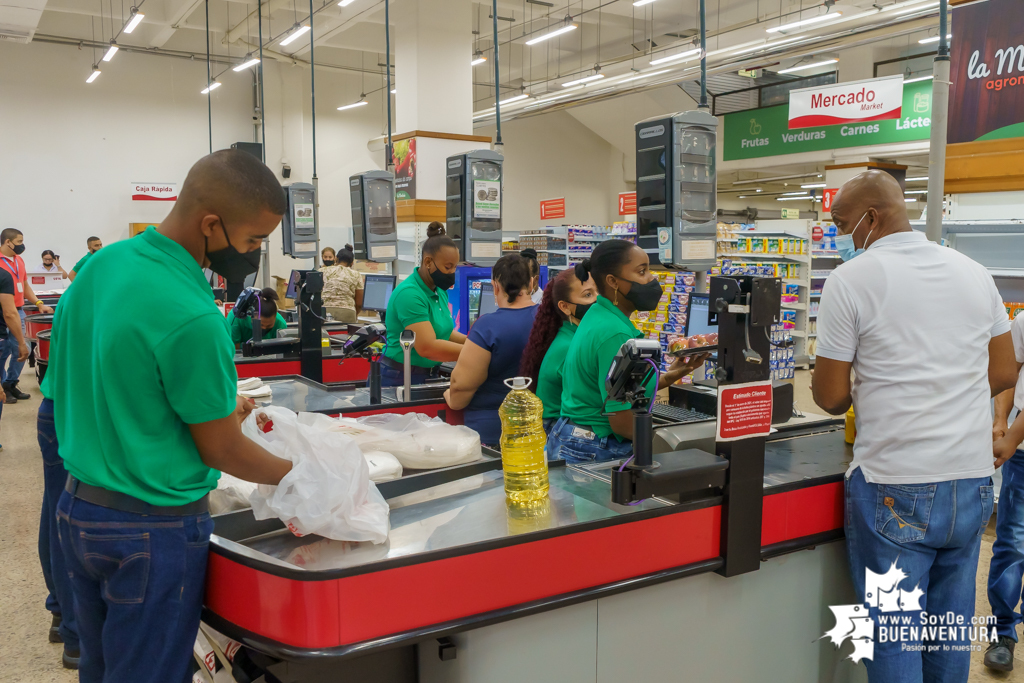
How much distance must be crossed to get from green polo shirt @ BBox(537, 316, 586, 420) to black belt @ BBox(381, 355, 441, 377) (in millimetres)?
1210

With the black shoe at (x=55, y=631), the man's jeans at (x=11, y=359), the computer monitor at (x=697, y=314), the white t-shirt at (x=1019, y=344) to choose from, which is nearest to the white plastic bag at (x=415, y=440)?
the black shoe at (x=55, y=631)

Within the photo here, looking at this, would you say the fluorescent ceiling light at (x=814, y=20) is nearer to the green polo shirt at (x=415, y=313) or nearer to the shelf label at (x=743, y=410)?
the green polo shirt at (x=415, y=313)

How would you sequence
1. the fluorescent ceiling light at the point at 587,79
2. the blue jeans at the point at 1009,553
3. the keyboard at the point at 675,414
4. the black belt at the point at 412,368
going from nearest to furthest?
1. the blue jeans at the point at 1009,553
2. the keyboard at the point at 675,414
3. the black belt at the point at 412,368
4. the fluorescent ceiling light at the point at 587,79

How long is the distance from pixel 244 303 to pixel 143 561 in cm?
336

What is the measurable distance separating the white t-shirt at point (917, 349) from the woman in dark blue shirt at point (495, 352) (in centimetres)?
143

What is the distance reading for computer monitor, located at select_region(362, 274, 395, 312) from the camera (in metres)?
7.39

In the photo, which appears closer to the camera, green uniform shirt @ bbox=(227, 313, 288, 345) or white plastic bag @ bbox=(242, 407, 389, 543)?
white plastic bag @ bbox=(242, 407, 389, 543)

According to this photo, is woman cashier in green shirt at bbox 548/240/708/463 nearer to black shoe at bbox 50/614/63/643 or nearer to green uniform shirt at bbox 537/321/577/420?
green uniform shirt at bbox 537/321/577/420

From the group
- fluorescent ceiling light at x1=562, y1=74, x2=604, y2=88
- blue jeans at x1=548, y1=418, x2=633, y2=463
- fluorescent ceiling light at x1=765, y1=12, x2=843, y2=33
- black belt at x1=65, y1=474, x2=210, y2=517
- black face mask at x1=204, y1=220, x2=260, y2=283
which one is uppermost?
fluorescent ceiling light at x1=562, y1=74, x2=604, y2=88

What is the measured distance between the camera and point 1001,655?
2.80 m

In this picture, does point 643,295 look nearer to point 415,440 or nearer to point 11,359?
point 415,440

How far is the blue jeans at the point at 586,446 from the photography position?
2.46 metres

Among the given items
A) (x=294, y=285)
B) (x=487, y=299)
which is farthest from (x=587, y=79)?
(x=294, y=285)

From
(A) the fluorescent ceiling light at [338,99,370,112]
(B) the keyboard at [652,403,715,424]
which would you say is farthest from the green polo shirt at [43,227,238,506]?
(A) the fluorescent ceiling light at [338,99,370,112]
